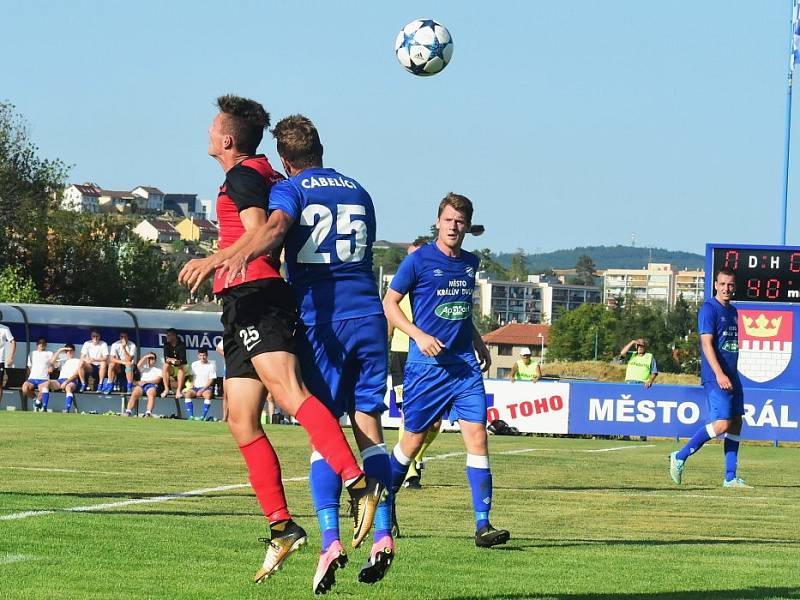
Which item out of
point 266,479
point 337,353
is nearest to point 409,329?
point 337,353

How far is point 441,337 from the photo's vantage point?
9.53 m

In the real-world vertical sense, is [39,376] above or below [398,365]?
below

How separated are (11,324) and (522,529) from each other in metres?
26.6

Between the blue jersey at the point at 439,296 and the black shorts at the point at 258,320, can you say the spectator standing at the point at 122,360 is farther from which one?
the black shorts at the point at 258,320

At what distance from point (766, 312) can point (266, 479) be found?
22.6 m

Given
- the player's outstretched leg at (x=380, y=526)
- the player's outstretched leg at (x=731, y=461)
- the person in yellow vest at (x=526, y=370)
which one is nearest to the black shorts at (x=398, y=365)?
the player's outstretched leg at (x=731, y=461)

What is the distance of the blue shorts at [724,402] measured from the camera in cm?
1497

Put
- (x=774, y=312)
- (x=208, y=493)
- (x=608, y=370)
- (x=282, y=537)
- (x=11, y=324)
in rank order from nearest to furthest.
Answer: (x=282, y=537), (x=208, y=493), (x=774, y=312), (x=11, y=324), (x=608, y=370)

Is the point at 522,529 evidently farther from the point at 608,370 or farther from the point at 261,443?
the point at 608,370

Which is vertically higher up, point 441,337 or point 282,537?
point 441,337

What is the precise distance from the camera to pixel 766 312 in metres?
27.9

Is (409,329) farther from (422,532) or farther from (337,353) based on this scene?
(337,353)

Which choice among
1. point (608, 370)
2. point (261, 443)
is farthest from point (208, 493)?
point (608, 370)

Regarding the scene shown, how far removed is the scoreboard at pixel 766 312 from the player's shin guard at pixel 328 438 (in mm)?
20713
